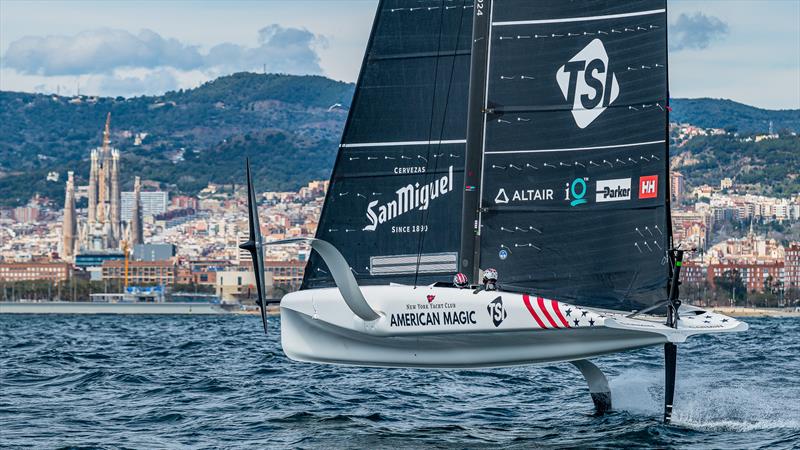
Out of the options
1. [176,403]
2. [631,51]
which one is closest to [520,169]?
[631,51]

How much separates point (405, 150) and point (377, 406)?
8.75 feet

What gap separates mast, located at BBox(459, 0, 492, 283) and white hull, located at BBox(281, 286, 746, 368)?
592 mm

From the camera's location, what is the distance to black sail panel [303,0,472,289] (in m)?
12.2

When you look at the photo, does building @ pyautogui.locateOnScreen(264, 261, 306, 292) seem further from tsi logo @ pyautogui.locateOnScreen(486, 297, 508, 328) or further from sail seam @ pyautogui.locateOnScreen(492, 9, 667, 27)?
tsi logo @ pyautogui.locateOnScreen(486, 297, 508, 328)

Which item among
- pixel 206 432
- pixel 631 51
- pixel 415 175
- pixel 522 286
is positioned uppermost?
pixel 631 51

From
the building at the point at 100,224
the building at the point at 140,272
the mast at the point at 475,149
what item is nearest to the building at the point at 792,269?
the building at the point at 140,272

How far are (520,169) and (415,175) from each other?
935mm

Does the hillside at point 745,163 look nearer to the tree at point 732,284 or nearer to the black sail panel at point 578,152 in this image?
the tree at point 732,284

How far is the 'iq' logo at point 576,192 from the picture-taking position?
38.8ft

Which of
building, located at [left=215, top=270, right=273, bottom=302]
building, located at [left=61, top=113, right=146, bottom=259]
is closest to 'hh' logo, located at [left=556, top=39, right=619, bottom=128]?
building, located at [left=215, top=270, right=273, bottom=302]

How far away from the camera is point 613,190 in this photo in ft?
38.7

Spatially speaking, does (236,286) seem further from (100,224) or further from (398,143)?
(398,143)

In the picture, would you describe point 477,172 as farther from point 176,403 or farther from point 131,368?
point 131,368

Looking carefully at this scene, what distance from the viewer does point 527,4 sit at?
1182cm
